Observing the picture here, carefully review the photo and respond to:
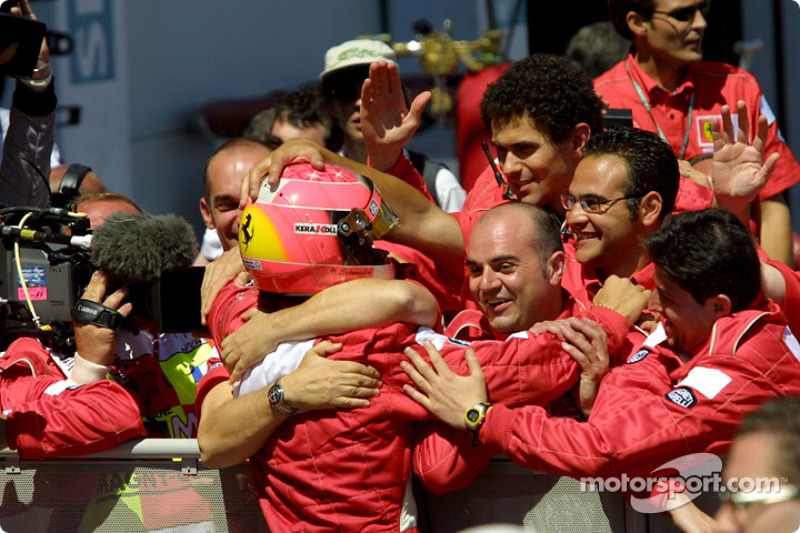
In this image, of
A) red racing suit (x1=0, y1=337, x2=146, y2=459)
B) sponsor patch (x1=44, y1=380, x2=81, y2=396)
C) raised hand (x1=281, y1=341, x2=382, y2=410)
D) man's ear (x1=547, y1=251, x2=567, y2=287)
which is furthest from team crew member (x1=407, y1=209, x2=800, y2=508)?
sponsor patch (x1=44, y1=380, x2=81, y2=396)

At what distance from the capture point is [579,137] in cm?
340

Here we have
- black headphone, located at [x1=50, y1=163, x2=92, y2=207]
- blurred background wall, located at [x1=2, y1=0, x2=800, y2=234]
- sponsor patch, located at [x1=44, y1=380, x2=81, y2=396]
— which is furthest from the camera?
blurred background wall, located at [x1=2, y1=0, x2=800, y2=234]

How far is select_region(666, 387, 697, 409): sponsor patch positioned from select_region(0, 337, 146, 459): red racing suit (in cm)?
154

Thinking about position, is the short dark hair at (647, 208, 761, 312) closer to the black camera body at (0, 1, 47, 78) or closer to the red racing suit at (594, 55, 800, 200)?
the red racing suit at (594, 55, 800, 200)

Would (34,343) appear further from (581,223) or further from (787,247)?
(787,247)

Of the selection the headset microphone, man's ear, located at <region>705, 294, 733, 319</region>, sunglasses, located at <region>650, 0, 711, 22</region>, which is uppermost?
sunglasses, located at <region>650, 0, 711, 22</region>

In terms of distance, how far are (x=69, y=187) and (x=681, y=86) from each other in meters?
2.50

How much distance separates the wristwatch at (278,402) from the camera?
2535 mm

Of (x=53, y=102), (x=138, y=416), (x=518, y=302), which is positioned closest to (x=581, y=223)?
(x=518, y=302)

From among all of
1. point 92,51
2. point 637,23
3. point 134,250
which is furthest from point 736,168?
point 92,51

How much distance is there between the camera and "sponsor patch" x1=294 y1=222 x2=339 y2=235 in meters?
2.62

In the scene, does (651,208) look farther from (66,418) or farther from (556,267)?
(66,418)

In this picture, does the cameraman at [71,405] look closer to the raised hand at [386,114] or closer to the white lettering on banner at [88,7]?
the raised hand at [386,114]

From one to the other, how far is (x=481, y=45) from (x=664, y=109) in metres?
4.08
